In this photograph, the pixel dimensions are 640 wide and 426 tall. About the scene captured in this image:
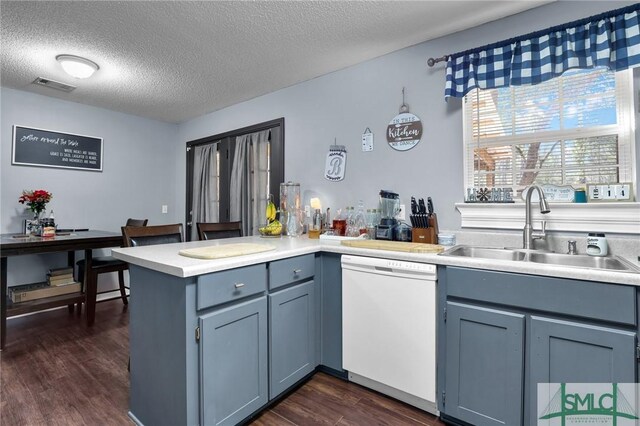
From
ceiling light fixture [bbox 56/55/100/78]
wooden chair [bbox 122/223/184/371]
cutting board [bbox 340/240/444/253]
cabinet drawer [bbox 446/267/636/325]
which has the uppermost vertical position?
ceiling light fixture [bbox 56/55/100/78]

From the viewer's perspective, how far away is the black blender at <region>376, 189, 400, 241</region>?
88.2 inches

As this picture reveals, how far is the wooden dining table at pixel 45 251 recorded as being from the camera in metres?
2.51

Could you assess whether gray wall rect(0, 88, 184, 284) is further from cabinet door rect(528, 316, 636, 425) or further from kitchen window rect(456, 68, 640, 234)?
cabinet door rect(528, 316, 636, 425)

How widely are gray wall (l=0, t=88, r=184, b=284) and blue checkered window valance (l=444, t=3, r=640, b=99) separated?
12.7 feet

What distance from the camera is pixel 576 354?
1.29m

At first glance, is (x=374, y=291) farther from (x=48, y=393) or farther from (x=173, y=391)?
(x=48, y=393)

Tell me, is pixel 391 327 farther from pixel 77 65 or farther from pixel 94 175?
pixel 94 175

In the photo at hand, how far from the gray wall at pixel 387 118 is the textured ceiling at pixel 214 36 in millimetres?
97

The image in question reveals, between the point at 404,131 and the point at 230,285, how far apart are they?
1715 mm

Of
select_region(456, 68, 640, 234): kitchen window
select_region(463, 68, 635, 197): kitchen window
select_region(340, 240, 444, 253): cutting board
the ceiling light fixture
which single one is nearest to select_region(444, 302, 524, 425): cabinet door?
select_region(340, 240, 444, 253): cutting board

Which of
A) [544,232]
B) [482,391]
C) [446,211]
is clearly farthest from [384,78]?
[482,391]

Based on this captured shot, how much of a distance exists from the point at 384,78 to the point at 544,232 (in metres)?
1.60

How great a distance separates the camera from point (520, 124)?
199 centimetres

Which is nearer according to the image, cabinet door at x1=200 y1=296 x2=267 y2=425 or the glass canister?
cabinet door at x1=200 y1=296 x2=267 y2=425
